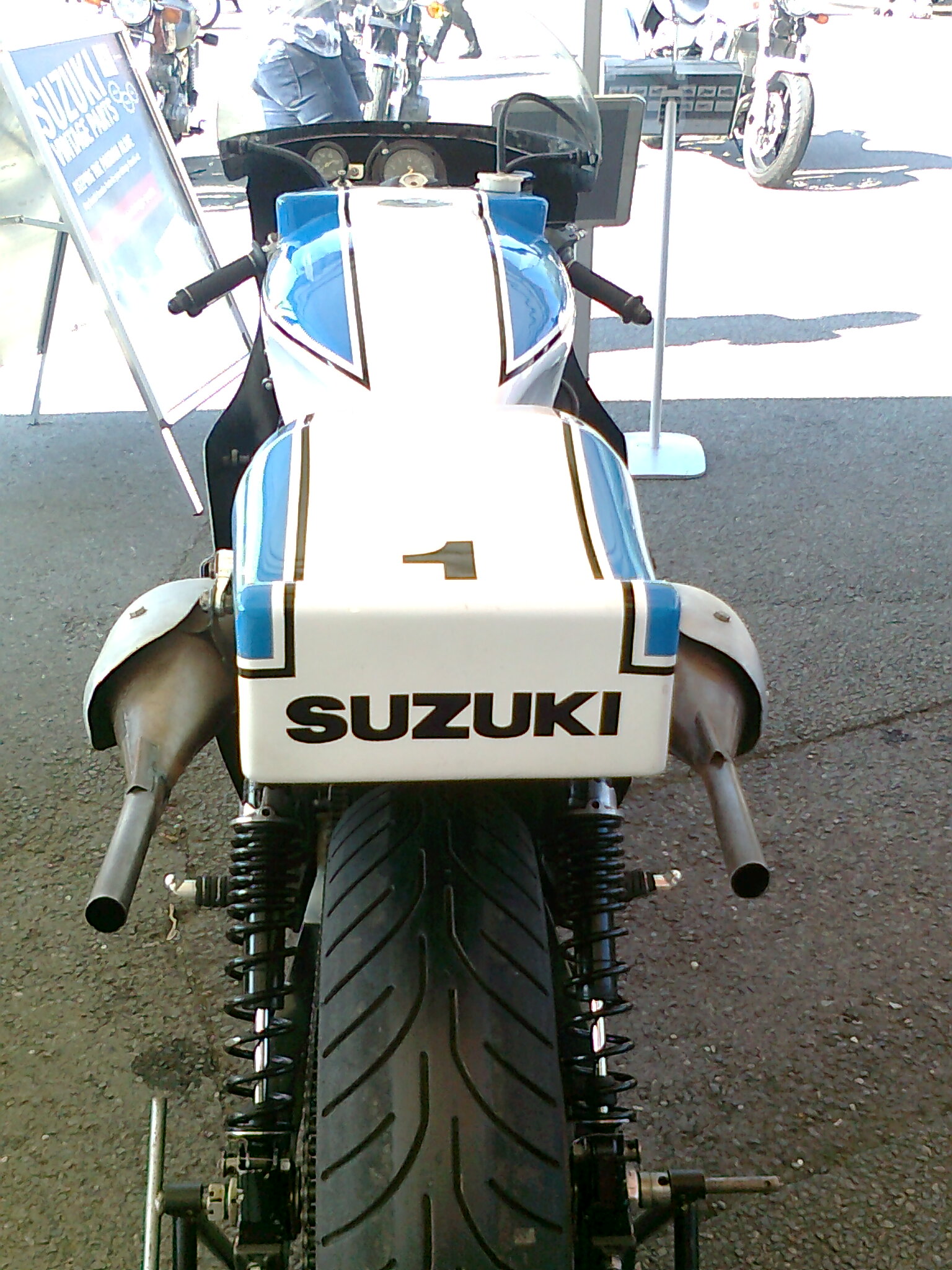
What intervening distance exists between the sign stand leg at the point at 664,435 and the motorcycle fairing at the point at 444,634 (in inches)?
103

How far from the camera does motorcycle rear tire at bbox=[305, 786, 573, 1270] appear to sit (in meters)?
0.93

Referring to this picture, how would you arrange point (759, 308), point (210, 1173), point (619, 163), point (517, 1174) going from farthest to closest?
point (759, 308), point (619, 163), point (210, 1173), point (517, 1174)

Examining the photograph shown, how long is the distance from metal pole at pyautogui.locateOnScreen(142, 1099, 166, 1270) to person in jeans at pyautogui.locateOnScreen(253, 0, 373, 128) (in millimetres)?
3764

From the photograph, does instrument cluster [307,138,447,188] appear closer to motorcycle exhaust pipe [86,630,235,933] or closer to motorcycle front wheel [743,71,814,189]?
motorcycle exhaust pipe [86,630,235,933]

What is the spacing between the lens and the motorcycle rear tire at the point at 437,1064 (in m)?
0.93

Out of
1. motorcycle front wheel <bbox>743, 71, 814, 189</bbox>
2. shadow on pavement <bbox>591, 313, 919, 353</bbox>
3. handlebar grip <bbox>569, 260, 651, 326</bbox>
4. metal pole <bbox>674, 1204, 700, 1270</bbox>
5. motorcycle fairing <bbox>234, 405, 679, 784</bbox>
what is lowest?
shadow on pavement <bbox>591, 313, 919, 353</bbox>

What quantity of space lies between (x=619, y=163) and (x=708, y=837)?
72.5 inches

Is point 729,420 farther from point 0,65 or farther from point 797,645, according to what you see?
point 0,65

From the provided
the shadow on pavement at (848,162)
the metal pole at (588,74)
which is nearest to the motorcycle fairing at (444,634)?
the metal pole at (588,74)

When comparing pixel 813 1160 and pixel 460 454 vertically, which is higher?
pixel 460 454

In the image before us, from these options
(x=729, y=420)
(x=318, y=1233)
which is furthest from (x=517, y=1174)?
(x=729, y=420)

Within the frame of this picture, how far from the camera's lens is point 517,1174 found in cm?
94

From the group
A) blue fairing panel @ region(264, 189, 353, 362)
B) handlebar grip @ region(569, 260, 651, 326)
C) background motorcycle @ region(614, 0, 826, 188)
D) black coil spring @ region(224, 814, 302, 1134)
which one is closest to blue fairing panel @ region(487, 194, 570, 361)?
blue fairing panel @ region(264, 189, 353, 362)

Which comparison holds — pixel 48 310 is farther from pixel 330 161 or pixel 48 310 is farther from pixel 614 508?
pixel 614 508
